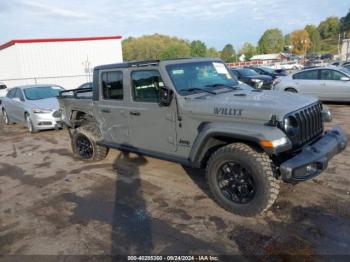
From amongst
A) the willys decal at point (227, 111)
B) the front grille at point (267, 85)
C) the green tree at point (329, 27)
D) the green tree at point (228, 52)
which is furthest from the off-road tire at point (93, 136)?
the green tree at point (329, 27)

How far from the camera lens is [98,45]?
2916cm

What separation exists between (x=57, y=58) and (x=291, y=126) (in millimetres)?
27031

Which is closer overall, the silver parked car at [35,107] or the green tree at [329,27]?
the silver parked car at [35,107]

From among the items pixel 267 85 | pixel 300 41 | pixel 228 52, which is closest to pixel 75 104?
pixel 267 85

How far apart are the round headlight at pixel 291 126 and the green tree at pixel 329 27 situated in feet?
595

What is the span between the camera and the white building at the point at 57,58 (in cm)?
2591

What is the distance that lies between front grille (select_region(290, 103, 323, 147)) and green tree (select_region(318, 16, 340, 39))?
592 feet

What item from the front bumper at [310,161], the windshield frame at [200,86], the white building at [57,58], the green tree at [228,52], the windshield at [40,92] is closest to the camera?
the front bumper at [310,161]

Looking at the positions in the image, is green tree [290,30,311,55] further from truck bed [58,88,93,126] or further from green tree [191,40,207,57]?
truck bed [58,88,93,126]

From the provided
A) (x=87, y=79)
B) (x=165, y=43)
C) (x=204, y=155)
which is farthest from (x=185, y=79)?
(x=165, y=43)

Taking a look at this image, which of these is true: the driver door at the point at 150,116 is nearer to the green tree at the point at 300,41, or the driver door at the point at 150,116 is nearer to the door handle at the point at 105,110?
the door handle at the point at 105,110

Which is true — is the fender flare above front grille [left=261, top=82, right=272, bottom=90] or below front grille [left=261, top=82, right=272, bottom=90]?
above

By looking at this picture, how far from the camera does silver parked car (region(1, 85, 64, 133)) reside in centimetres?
952

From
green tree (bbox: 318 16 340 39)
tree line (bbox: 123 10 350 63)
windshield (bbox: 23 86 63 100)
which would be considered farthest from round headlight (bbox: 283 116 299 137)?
green tree (bbox: 318 16 340 39)
